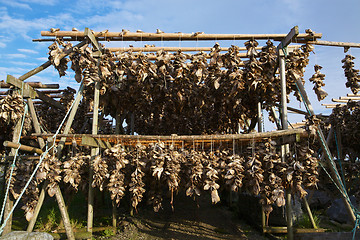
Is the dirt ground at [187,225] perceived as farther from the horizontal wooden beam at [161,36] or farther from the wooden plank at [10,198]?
the horizontal wooden beam at [161,36]

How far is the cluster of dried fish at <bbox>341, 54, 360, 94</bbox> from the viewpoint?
24.7 feet

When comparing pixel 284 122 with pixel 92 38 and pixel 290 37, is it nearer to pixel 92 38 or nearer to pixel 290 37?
pixel 290 37

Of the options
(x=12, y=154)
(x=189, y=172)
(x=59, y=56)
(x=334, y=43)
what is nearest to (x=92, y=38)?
(x=59, y=56)

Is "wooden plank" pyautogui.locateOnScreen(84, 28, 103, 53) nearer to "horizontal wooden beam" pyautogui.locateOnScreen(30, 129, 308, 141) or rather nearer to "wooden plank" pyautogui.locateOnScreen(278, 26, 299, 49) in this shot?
Answer: "horizontal wooden beam" pyautogui.locateOnScreen(30, 129, 308, 141)

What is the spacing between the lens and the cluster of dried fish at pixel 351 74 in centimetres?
753

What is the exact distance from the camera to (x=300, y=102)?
7391mm

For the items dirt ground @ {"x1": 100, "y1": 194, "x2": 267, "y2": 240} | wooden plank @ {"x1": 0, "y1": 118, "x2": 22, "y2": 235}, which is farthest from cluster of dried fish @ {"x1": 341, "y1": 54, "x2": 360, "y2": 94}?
wooden plank @ {"x1": 0, "y1": 118, "x2": 22, "y2": 235}

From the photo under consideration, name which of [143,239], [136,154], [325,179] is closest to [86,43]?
[136,154]

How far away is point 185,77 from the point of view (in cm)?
710

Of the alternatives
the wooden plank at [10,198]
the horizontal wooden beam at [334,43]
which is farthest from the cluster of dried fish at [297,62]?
the wooden plank at [10,198]

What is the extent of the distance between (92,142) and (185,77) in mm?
2907

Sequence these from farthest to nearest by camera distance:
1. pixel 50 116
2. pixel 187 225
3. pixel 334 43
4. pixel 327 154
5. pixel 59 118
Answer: pixel 50 116 → pixel 59 118 → pixel 187 225 → pixel 334 43 → pixel 327 154

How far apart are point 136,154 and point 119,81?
2.29 m

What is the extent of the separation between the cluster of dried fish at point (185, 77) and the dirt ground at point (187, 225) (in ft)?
11.9
